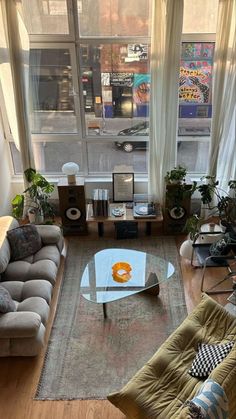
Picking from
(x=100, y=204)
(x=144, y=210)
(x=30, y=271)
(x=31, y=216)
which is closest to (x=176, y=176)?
(x=144, y=210)

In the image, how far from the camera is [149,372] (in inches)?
91.0

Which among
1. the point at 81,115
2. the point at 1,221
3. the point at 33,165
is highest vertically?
the point at 81,115

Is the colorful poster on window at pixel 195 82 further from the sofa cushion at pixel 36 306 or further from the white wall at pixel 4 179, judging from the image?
the sofa cushion at pixel 36 306

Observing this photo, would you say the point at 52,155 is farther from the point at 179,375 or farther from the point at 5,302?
the point at 179,375

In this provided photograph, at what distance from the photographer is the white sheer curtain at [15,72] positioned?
12.5 feet

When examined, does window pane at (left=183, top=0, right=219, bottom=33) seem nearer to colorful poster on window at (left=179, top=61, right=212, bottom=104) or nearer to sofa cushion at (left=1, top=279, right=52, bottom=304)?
colorful poster on window at (left=179, top=61, right=212, bottom=104)

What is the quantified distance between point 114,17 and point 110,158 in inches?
66.1

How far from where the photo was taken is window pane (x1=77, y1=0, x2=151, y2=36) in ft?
13.0

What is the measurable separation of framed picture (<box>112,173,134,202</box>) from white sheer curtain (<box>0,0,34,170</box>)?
1.11 m

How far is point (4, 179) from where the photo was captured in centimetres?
457

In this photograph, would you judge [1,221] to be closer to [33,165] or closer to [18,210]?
[18,210]

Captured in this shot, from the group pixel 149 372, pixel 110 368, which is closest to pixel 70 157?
pixel 110 368

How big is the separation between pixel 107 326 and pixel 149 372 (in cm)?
92

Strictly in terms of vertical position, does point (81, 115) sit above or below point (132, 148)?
above
